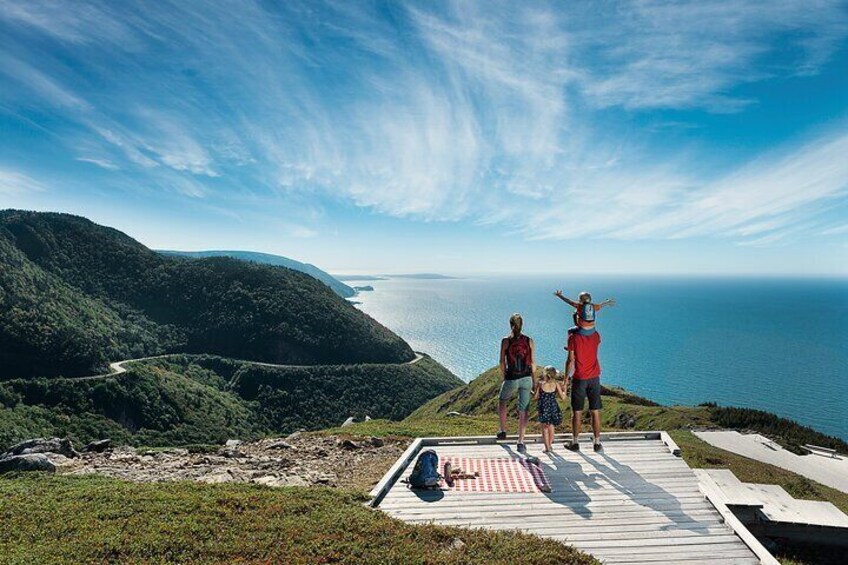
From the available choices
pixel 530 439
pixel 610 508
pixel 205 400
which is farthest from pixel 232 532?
pixel 205 400

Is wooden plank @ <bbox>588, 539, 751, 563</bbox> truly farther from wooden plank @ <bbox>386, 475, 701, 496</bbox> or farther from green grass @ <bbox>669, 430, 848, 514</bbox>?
green grass @ <bbox>669, 430, 848, 514</bbox>

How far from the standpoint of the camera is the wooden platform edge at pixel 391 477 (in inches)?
346

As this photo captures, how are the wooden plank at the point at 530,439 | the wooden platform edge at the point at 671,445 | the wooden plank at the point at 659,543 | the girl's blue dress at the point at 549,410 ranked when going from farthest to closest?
the wooden plank at the point at 530,439 < the girl's blue dress at the point at 549,410 < the wooden platform edge at the point at 671,445 < the wooden plank at the point at 659,543

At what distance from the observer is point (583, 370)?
10641 millimetres

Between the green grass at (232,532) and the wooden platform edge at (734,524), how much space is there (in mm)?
2501

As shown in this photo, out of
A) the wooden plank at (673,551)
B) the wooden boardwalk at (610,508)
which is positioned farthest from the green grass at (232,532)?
the wooden boardwalk at (610,508)

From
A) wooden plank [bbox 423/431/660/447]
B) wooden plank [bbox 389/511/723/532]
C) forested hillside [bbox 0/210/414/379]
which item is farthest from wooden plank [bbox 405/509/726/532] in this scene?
forested hillside [bbox 0/210/414/379]

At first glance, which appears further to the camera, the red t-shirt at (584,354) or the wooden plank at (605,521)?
the red t-shirt at (584,354)

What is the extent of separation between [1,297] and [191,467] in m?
111

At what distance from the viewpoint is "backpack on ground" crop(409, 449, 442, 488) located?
29.3ft

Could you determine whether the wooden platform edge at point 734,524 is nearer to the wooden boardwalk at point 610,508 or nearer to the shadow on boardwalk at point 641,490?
the wooden boardwalk at point 610,508

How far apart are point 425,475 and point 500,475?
1634 mm

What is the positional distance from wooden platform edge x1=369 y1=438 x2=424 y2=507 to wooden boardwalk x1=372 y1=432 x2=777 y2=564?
21 millimetres

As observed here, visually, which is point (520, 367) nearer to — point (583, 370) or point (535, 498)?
point (583, 370)
